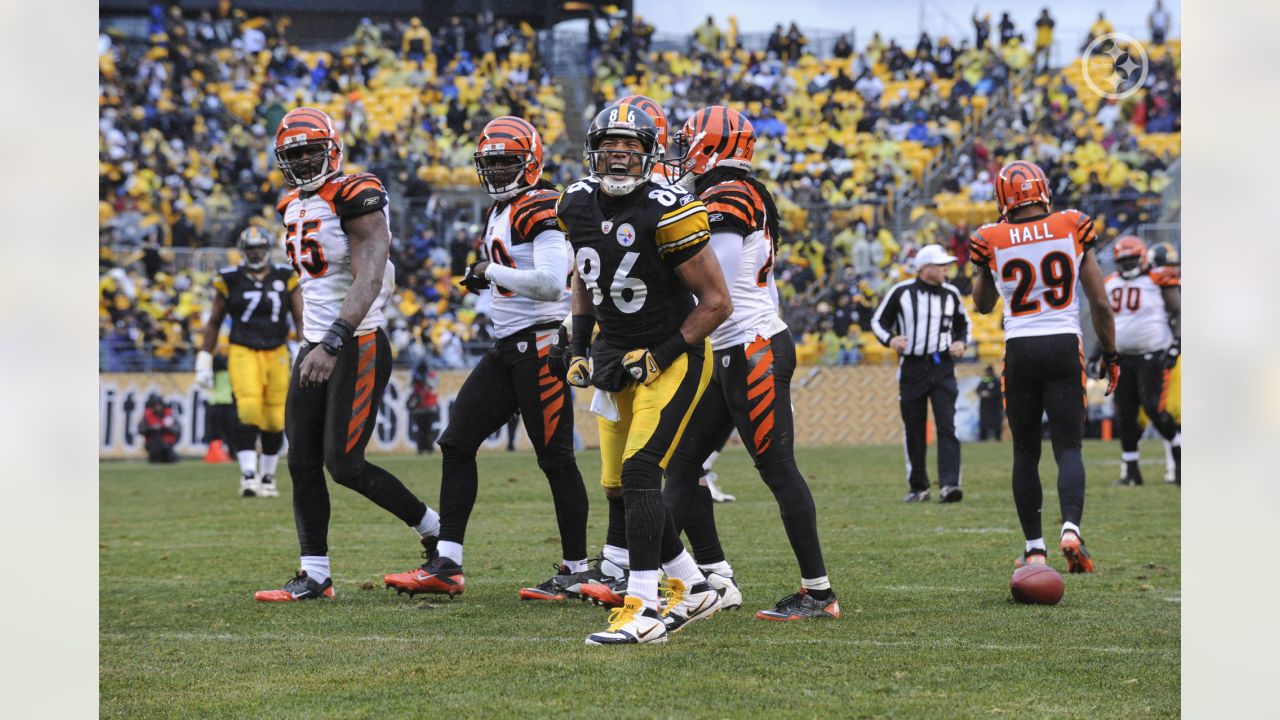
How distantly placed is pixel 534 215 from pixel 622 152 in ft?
4.29

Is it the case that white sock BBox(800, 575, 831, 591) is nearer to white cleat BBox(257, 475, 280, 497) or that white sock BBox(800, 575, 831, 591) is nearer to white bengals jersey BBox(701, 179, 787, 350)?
Result: white bengals jersey BBox(701, 179, 787, 350)

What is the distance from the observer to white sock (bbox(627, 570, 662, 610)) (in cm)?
527

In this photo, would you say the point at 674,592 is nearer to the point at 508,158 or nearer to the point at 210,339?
the point at 508,158

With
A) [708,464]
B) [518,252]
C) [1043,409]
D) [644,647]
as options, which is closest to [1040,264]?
[1043,409]

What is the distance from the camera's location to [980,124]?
27797mm

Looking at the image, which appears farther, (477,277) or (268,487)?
(268,487)

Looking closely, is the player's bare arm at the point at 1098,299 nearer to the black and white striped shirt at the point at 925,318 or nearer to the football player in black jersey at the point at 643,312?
the football player in black jersey at the point at 643,312

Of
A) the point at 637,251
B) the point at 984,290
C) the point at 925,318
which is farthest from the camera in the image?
the point at 925,318

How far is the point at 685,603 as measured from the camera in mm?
5559

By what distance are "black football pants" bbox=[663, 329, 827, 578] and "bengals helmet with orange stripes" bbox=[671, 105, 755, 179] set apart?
73 cm

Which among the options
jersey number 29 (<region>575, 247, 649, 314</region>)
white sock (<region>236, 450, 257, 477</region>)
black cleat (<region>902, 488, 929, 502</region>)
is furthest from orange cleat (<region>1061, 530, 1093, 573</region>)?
white sock (<region>236, 450, 257, 477</region>)

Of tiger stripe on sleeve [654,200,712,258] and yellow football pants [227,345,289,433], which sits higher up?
tiger stripe on sleeve [654,200,712,258]

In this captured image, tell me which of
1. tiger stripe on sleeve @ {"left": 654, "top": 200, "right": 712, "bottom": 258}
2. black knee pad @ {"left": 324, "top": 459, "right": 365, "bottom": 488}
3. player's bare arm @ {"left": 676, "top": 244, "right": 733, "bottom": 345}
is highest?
tiger stripe on sleeve @ {"left": 654, "top": 200, "right": 712, "bottom": 258}
